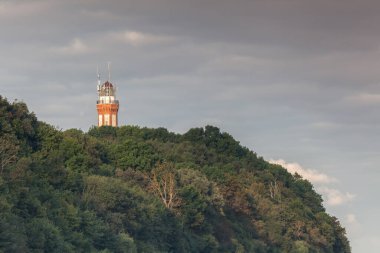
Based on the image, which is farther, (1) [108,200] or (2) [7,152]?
(1) [108,200]

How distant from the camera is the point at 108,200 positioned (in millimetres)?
131750

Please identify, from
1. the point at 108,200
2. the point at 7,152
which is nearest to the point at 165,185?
the point at 108,200

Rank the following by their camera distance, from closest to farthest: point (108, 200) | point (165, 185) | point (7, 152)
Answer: point (7, 152) < point (108, 200) < point (165, 185)

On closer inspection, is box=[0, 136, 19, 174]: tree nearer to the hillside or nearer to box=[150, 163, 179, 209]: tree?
the hillside

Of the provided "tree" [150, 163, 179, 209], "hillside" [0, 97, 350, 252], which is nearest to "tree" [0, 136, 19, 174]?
"hillside" [0, 97, 350, 252]

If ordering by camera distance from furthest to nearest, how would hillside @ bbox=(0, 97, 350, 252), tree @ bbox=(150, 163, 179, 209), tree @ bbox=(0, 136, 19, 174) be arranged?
tree @ bbox=(150, 163, 179, 209), tree @ bbox=(0, 136, 19, 174), hillside @ bbox=(0, 97, 350, 252)

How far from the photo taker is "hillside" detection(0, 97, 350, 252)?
111 m

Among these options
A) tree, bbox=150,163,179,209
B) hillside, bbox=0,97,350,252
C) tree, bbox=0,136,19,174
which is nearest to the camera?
hillside, bbox=0,97,350,252

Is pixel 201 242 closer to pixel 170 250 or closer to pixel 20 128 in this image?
pixel 170 250

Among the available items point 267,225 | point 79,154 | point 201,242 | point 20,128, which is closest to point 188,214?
point 201,242

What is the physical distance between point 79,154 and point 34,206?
1545 inches

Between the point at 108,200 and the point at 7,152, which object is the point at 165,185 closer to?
the point at 108,200

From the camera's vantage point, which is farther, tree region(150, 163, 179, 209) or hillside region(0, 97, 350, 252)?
tree region(150, 163, 179, 209)

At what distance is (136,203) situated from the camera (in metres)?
137
